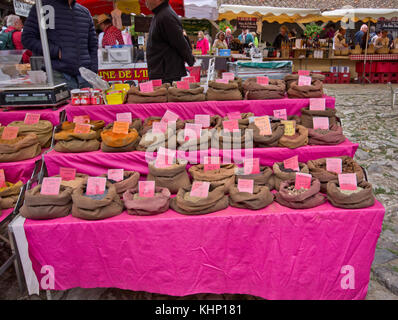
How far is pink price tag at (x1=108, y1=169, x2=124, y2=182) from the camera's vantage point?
2.48m

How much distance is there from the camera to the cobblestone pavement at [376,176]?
236 centimetres

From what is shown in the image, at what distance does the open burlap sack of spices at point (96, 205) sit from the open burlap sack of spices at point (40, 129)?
91 centimetres

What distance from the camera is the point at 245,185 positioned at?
89.4 inches

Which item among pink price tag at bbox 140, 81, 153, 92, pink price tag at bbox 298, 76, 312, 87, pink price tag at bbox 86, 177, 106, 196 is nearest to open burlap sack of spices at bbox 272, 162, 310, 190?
pink price tag at bbox 298, 76, 312, 87

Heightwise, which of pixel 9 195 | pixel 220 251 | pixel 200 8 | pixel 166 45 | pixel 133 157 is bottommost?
pixel 220 251

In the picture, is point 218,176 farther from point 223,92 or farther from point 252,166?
point 223,92

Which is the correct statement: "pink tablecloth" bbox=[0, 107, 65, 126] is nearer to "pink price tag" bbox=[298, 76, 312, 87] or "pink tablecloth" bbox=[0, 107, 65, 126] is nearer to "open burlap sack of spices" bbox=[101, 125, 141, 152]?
"open burlap sack of spices" bbox=[101, 125, 141, 152]

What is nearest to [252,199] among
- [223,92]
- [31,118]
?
[223,92]

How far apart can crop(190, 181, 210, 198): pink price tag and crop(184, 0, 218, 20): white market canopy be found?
7.17m

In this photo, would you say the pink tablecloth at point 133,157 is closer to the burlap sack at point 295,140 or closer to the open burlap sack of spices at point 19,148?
the burlap sack at point 295,140

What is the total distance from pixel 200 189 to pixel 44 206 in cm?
103

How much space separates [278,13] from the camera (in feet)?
38.2

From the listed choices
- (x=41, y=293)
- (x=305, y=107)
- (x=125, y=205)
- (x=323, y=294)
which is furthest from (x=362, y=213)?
(x=41, y=293)

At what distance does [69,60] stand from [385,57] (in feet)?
37.6
